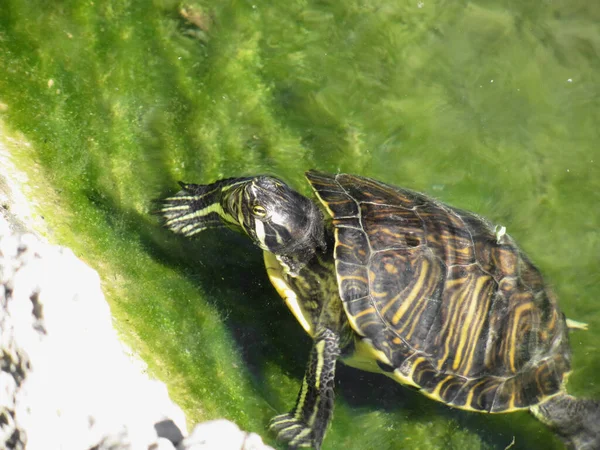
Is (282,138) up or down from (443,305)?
up

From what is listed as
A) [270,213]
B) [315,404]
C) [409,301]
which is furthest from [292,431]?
→ [270,213]

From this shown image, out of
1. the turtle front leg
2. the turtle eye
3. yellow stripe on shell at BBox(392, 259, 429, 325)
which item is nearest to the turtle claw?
the turtle front leg

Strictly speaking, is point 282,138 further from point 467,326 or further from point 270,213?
point 467,326

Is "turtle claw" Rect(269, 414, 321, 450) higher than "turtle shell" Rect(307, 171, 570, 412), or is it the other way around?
Answer: "turtle shell" Rect(307, 171, 570, 412)

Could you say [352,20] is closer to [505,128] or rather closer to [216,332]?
[505,128]

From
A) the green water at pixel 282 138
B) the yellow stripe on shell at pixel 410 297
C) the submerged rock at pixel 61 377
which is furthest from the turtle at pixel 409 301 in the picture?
the submerged rock at pixel 61 377

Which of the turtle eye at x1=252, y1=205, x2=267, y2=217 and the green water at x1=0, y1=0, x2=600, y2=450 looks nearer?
the turtle eye at x1=252, y1=205, x2=267, y2=217

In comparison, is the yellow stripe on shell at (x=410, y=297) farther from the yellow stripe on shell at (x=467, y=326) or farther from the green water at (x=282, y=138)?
the green water at (x=282, y=138)

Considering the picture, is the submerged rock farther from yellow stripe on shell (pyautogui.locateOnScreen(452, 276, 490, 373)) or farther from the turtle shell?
yellow stripe on shell (pyautogui.locateOnScreen(452, 276, 490, 373))
